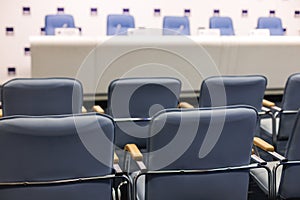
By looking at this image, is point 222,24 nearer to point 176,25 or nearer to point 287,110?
point 176,25

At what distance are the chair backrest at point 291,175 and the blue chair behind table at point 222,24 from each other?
→ 14.1 feet

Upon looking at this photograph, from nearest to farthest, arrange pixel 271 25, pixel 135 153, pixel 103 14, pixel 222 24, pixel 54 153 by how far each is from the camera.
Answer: pixel 54 153, pixel 135 153, pixel 222 24, pixel 271 25, pixel 103 14

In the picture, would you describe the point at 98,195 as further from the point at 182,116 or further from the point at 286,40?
the point at 286,40

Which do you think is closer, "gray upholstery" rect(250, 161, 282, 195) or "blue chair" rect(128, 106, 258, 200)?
"blue chair" rect(128, 106, 258, 200)

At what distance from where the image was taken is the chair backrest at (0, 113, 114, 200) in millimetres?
1665

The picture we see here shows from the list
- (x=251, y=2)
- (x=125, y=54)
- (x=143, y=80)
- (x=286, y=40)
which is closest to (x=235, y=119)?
(x=143, y=80)

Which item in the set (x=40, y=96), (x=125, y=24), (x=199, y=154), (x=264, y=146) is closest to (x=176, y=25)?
(x=125, y=24)

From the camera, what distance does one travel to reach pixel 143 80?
269 cm

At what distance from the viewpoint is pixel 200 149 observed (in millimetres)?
1916

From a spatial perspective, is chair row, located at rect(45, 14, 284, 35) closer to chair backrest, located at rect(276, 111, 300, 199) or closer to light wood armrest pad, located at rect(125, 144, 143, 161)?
light wood armrest pad, located at rect(125, 144, 143, 161)

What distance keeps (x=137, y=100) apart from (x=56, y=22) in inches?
134

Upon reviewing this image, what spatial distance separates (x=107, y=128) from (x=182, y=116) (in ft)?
1.08

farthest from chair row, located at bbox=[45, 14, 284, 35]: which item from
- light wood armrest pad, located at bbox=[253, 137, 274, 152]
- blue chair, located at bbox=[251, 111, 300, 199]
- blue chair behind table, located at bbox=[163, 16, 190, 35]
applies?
blue chair, located at bbox=[251, 111, 300, 199]

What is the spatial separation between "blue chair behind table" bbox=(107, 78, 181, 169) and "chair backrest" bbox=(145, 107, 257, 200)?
85 centimetres
